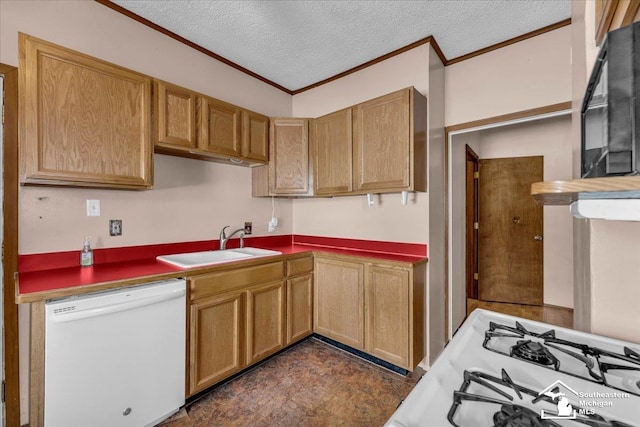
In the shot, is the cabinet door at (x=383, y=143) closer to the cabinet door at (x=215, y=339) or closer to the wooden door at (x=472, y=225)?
the cabinet door at (x=215, y=339)

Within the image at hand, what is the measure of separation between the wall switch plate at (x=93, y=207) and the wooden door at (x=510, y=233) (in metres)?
Answer: 4.26

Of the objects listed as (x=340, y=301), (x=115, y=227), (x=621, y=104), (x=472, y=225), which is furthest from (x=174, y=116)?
(x=472, y=225)

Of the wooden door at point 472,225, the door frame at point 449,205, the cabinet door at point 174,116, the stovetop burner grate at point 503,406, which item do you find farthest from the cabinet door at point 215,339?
the wooden door at point 472,225

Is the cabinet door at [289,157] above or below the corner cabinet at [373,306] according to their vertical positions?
above

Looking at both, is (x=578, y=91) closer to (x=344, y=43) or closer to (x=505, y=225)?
(x=344, y=43)

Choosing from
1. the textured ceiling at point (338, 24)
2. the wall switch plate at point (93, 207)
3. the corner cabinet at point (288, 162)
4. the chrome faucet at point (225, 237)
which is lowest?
the chrome faucet at point (225, 237)

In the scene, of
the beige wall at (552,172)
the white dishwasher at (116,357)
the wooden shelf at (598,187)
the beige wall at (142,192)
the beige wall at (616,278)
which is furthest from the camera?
the beige wall at (552,172)

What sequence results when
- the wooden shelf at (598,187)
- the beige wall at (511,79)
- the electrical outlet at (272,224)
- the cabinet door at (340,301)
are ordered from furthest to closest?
1. the electrical outlet at (272,224)
2. the cabinet door at (340,301)
3. the beige wall at (511,79)
4. the wooden shelf at (598,187)

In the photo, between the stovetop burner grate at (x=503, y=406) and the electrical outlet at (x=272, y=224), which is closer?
the stovetop burner grate at (x=503, y=406)

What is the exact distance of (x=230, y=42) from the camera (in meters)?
2.36

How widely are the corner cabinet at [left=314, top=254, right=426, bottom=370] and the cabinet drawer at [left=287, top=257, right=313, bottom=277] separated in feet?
0.25

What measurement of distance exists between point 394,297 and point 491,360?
1.43 m

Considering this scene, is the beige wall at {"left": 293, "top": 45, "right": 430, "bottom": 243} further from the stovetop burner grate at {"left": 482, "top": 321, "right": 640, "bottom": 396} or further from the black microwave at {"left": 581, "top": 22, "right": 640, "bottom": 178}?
the black microwave at {"left": 581, "top": 22, "right": 640, "bottom": 178}

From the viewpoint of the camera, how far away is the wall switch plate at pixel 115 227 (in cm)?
195
